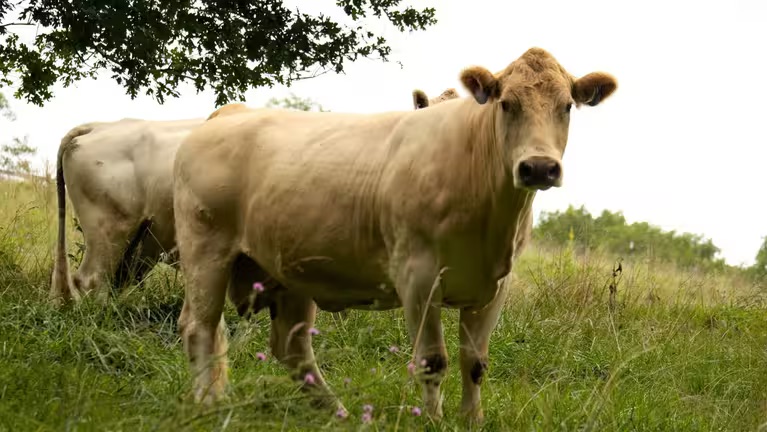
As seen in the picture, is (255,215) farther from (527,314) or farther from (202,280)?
(527,314)

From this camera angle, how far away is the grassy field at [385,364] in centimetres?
402

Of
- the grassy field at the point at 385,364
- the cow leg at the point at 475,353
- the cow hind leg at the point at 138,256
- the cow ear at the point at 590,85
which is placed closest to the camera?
the grassy field at the point at 385,364

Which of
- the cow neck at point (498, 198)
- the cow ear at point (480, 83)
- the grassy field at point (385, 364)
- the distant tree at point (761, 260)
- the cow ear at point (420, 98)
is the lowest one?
the distant tree at point (761, 260)

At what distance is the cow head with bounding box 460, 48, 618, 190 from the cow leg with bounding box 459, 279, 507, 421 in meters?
0.89

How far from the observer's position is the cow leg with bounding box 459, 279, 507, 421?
17.7ft

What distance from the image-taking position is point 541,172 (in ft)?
15.0

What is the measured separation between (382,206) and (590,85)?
1.28 metres

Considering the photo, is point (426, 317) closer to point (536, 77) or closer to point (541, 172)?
point (541, 172)

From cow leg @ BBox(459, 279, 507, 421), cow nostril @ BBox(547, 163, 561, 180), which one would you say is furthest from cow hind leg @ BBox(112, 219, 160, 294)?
cow nostril @ BBox(547, 163, 561, 180)

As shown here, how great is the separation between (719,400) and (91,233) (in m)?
5.20

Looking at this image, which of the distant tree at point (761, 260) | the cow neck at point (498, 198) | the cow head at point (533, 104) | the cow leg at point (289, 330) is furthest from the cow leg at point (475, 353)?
the distant tree at point (761, 260)

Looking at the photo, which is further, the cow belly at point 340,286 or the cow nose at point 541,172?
the cow belly at point 340,286

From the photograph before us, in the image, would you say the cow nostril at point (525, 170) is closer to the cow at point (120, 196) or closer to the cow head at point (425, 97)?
the cow at point (120, 196)

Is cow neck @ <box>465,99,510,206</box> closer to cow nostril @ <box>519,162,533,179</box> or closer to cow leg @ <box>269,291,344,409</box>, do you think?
cow nostril @ <box>519,162,533,179</box>
